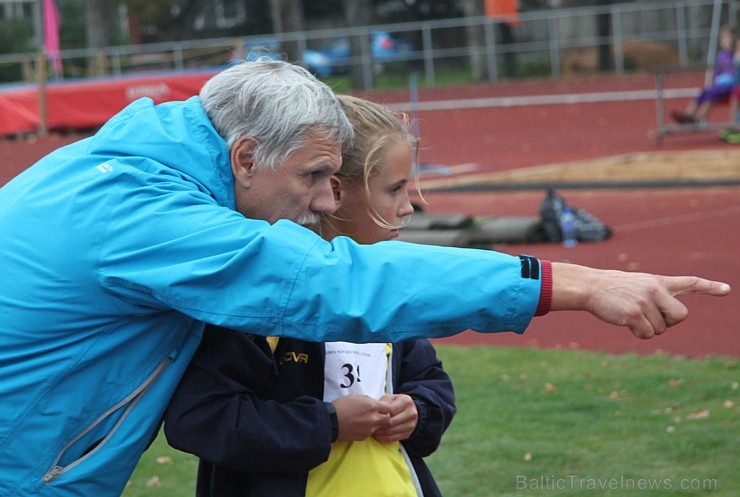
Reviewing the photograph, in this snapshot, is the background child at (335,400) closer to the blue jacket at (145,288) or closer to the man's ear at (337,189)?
the man's ear at (337,189)

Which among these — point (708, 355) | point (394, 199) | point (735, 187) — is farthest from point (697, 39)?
point (394, 199)

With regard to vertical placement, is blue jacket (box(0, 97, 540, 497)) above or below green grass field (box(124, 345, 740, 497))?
above

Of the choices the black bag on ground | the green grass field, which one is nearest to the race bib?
the green grass field

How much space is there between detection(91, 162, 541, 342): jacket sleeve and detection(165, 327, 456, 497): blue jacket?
0.36m

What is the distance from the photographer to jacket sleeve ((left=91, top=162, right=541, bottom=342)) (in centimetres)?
214

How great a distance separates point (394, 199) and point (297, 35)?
30.2 meters

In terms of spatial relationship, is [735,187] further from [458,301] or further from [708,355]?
[458,301]

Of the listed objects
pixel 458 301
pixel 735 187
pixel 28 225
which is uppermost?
pixel 28 225

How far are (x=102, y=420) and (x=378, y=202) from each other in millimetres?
1000

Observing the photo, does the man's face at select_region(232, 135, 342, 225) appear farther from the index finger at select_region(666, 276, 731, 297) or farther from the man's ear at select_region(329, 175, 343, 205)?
the index finger at select_region(666, 276, 731, 297)

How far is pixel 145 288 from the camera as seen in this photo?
2205 millimetres

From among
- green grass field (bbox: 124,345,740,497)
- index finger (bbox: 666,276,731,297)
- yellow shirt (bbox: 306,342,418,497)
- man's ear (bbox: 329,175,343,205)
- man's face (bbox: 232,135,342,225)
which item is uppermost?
man's face (bbox: 232,135,342,225)

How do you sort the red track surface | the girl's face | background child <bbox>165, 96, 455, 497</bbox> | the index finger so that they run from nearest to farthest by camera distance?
the index finger → background child <bbox>165, 96, 455, 497</bbox> → the girl's face → the red track surface

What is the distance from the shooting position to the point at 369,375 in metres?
2.81
